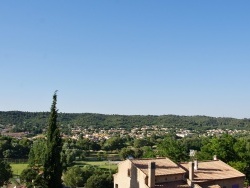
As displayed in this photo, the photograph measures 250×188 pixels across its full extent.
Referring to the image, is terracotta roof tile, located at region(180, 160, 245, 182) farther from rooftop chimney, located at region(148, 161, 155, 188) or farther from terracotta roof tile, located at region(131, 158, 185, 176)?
rooftop chimney, located at region(148, 161, 155, 188)

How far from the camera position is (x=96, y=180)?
68250 mm

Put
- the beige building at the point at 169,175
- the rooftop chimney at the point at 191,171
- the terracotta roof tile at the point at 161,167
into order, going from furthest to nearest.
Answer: the rooftop chimney at the point at 191,171 → the terracotta roof tile at the point at 161,167 → the beige building at the point at 169,175

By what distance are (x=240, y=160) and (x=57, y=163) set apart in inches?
1193

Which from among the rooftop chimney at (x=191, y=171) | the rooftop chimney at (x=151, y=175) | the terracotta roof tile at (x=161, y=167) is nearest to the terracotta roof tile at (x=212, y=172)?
the rooftop chimney at (x=191, y=171)

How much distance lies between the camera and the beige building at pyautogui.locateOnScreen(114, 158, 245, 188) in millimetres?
35188

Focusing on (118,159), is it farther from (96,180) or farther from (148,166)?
(148,166)

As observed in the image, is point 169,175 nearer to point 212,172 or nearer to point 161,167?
point 161,167

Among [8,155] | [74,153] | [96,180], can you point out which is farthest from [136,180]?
[8,155]

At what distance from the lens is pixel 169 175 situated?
119 feet

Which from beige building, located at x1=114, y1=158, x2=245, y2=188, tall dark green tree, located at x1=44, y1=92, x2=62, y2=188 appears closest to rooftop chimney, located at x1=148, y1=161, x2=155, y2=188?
beige building, located at x1=114, y1=158, x2=245, y2=188

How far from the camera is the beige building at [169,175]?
35188mm

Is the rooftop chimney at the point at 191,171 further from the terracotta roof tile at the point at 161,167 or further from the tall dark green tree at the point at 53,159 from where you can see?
the tall dark green tree at the point at 53,159

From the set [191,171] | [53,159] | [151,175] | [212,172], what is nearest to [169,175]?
[191,171]

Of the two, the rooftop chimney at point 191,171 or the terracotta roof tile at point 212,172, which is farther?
the terracotta roof tile at point 212,172
